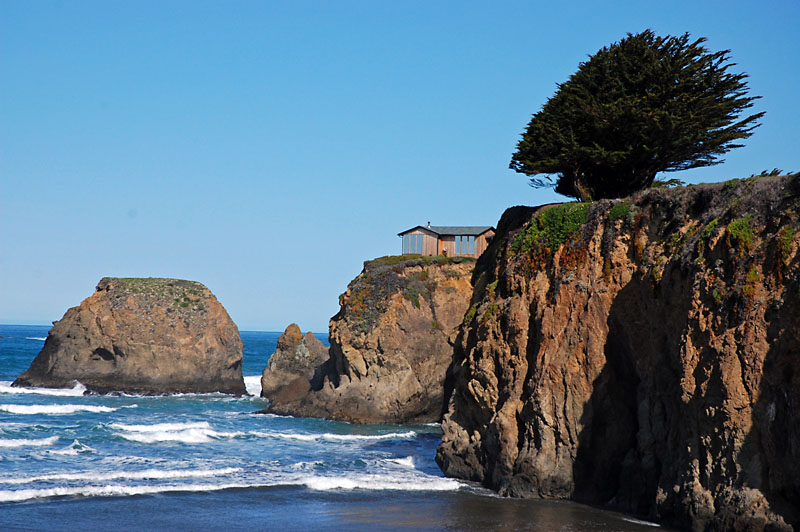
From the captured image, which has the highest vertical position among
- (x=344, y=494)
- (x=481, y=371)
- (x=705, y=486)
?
(x=481, y=371)

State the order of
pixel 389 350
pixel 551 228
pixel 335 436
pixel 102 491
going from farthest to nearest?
pixel 389 350
pixel 335 436
pixel 551 228
pixel 102 491

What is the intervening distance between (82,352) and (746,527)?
54.3 meters

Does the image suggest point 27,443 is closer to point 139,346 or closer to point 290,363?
point 290,363

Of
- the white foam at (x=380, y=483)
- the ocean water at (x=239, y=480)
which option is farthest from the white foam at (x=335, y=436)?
the white foam at (x=380, y=483)

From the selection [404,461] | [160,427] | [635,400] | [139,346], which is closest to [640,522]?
[635,400]

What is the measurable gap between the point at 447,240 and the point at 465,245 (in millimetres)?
1377

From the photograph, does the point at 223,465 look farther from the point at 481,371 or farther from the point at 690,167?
the point at 690,167

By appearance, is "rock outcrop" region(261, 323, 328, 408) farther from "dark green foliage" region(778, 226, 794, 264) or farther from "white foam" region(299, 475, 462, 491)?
"dark green foliage" region(778, 226, 794, 264)

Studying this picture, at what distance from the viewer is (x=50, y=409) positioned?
47.9m

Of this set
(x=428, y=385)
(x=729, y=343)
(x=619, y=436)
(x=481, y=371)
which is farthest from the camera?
(x=428, y=385)

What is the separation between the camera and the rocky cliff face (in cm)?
1742

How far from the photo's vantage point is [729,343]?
59.5 ft

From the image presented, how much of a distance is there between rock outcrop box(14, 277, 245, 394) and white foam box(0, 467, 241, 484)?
34.5 meters

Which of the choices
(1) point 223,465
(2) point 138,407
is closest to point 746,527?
(1) point 223,465
